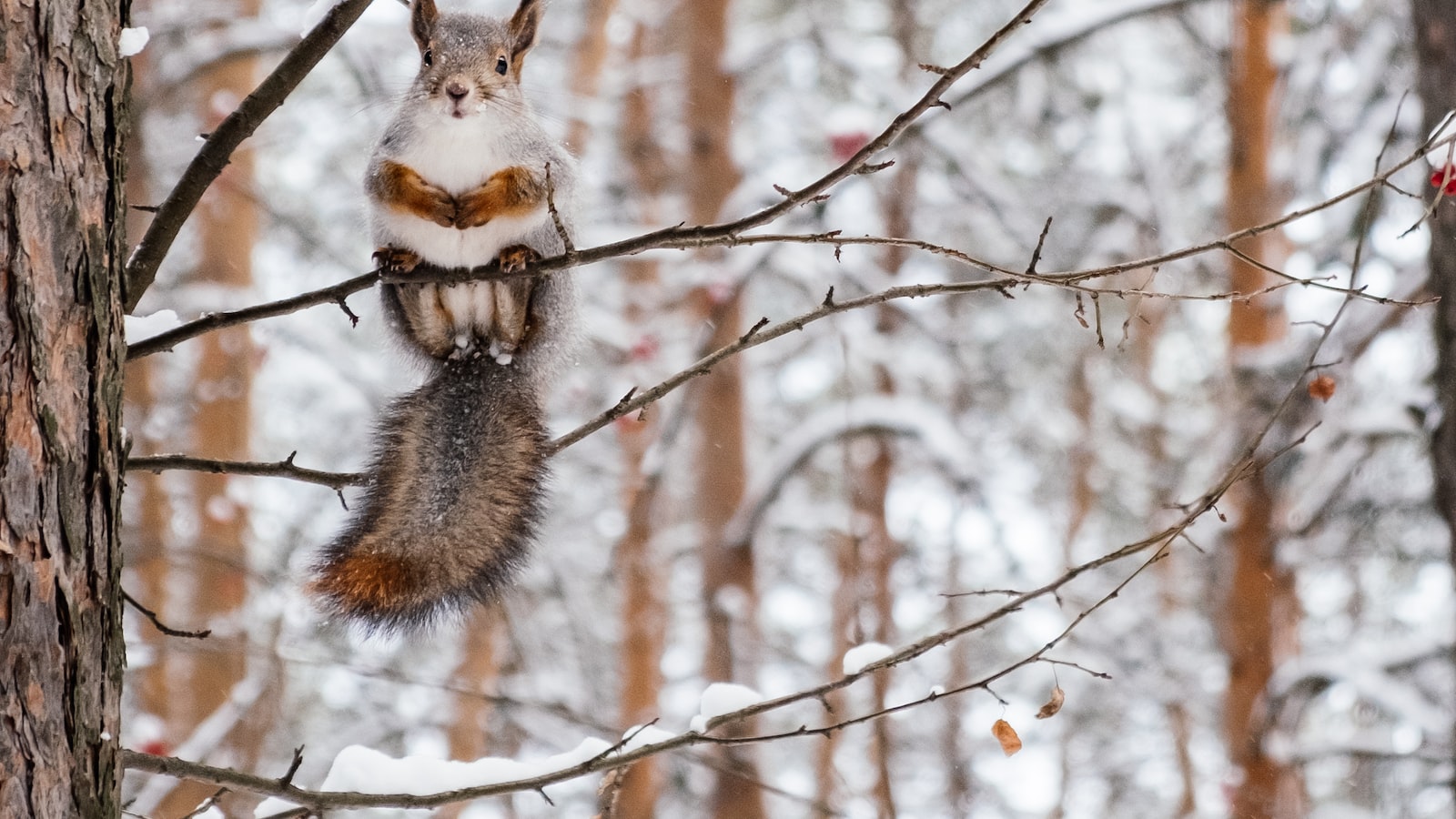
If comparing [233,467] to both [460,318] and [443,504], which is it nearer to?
[443,504]

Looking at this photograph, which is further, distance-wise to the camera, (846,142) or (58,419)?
(846,142)

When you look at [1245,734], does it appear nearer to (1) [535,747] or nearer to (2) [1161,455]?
(2) [1161,455]

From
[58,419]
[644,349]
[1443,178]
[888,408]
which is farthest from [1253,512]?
[58,419]

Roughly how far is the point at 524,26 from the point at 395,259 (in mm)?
480

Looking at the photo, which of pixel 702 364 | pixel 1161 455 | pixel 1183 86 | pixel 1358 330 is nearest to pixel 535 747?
pixel 1161 455

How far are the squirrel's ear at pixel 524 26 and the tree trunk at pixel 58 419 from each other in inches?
42.0

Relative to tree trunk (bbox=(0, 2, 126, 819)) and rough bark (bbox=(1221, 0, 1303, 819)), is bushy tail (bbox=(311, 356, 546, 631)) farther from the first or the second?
rough bark (bbox=(1221, 0, 1303, 819))

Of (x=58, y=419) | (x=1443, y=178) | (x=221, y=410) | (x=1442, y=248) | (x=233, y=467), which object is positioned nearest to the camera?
(x=58, y=419)

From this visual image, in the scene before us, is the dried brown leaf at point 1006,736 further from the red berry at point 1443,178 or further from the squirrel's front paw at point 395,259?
the squirrel's front paw at point 395,259

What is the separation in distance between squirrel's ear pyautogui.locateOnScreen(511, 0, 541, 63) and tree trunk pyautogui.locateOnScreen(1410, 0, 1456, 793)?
1975 millimetres

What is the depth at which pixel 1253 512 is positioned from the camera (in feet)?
16.2

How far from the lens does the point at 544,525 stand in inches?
89.4

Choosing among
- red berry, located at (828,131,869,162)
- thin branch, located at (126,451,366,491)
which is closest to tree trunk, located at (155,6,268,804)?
red berry, located at (828,131,869,162)

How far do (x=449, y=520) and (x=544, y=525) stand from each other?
0.19 m
